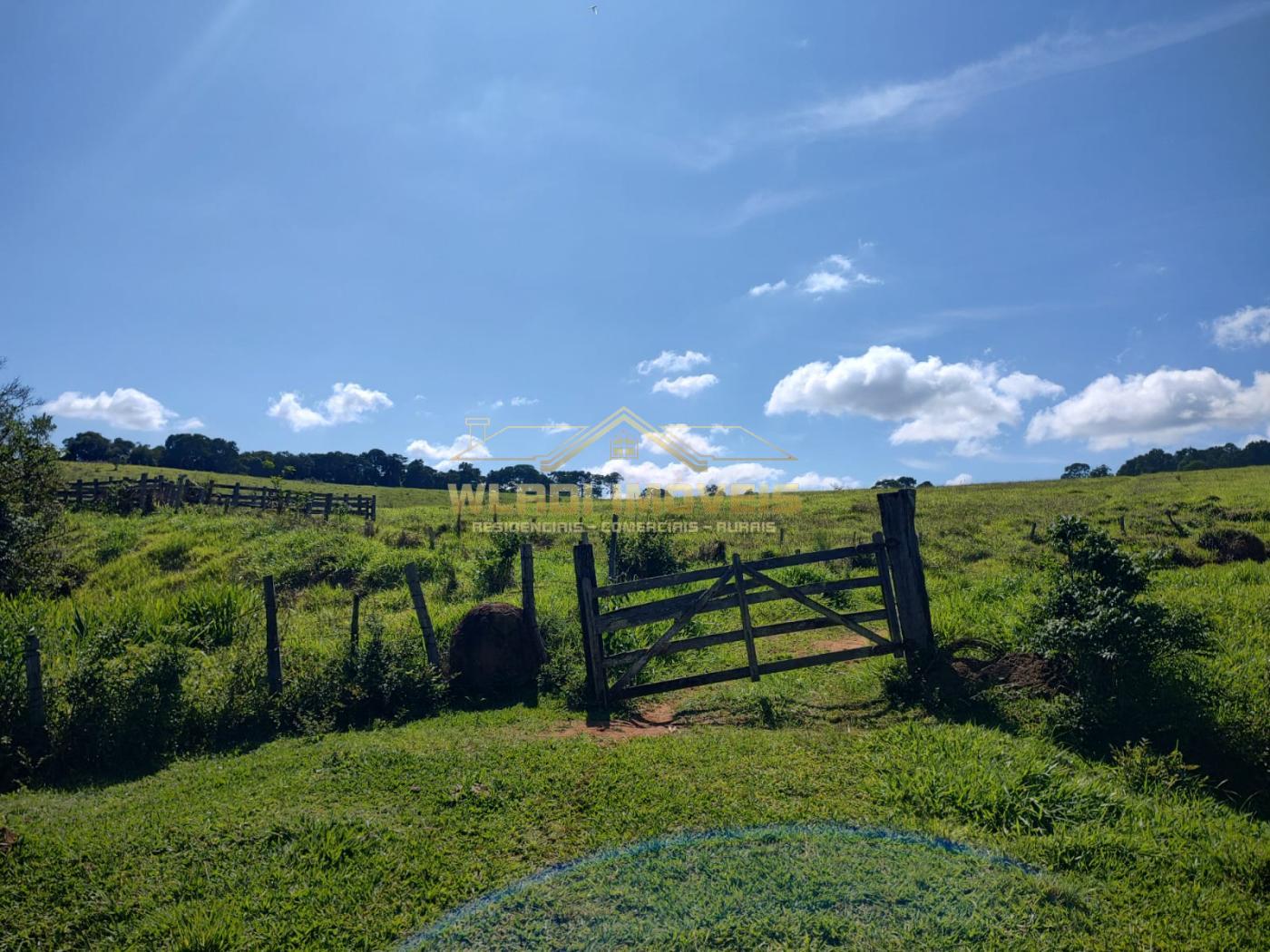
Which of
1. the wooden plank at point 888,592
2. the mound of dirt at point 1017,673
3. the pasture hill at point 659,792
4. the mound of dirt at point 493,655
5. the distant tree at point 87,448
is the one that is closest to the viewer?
the pasture hill at point 659,792

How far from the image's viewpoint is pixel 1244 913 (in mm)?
4113

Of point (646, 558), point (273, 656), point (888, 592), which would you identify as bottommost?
point (273, 656)

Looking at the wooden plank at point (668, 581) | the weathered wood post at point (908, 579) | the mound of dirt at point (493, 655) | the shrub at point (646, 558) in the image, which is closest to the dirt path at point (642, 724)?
the wooden plank at point (668, 581)

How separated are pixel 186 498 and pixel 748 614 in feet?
123

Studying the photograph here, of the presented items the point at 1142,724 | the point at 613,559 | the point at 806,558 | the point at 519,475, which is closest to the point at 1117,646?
the point at 1142,724

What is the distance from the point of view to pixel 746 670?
28.6ft

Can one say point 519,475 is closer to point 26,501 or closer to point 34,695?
point 26,501

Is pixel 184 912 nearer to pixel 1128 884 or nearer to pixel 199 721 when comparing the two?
pixel 199 721

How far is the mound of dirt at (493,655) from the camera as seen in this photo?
9922 mm

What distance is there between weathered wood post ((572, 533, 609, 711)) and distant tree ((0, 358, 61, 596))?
17250 millimetres

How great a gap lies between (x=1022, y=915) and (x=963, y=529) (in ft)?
83.5

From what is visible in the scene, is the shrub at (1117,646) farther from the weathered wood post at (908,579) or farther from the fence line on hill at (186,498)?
the fence line on hill at (186,498)

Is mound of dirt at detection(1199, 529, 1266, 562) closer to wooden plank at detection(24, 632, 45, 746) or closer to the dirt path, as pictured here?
the dirt path

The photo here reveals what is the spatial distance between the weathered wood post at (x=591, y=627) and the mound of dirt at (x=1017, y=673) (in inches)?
184
